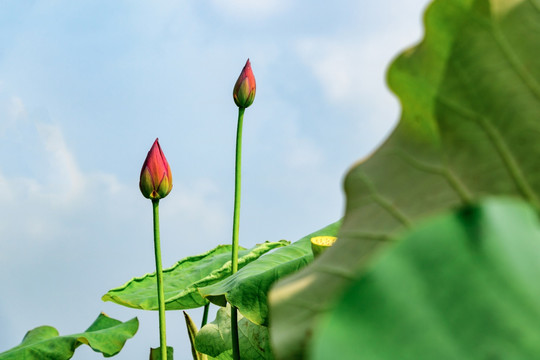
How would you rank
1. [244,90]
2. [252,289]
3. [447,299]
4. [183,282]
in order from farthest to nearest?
[183,282] < [244,90] < [252,289] < [447,299]

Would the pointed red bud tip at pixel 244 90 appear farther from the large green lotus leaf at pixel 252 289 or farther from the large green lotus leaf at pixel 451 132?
the large green lotus leaf at pixel 451 132

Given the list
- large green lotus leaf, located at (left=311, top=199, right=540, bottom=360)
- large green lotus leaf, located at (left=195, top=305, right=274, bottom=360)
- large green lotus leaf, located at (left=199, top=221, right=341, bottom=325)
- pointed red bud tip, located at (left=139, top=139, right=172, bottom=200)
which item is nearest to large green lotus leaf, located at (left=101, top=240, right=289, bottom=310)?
large green lotus leaf, located at (left=195, top=305, right=274, bottom=360)

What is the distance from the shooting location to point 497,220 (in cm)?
26

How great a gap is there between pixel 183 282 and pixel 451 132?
136 cm

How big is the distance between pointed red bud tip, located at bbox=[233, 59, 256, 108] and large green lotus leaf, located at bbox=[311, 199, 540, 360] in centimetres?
112

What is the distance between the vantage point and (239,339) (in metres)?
1.50

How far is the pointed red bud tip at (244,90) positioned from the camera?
1.36 meters

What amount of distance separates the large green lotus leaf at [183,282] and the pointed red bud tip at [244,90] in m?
0.44

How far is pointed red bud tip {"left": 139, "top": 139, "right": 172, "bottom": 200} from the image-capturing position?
46.4 inches

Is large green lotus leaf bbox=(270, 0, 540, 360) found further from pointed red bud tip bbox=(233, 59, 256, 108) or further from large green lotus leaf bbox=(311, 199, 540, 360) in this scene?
pointed red bud tip bbox=(233, 59, 256, 108)

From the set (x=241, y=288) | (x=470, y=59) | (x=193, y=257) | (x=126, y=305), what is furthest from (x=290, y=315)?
(x=193, y=257)

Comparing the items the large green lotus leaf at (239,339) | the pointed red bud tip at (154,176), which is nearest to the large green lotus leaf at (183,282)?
the large green lotus leaf at (239,339)

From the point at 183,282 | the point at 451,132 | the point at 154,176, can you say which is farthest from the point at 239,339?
the point at 451,132

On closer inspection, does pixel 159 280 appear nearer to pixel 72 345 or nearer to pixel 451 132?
pixel 72 345
